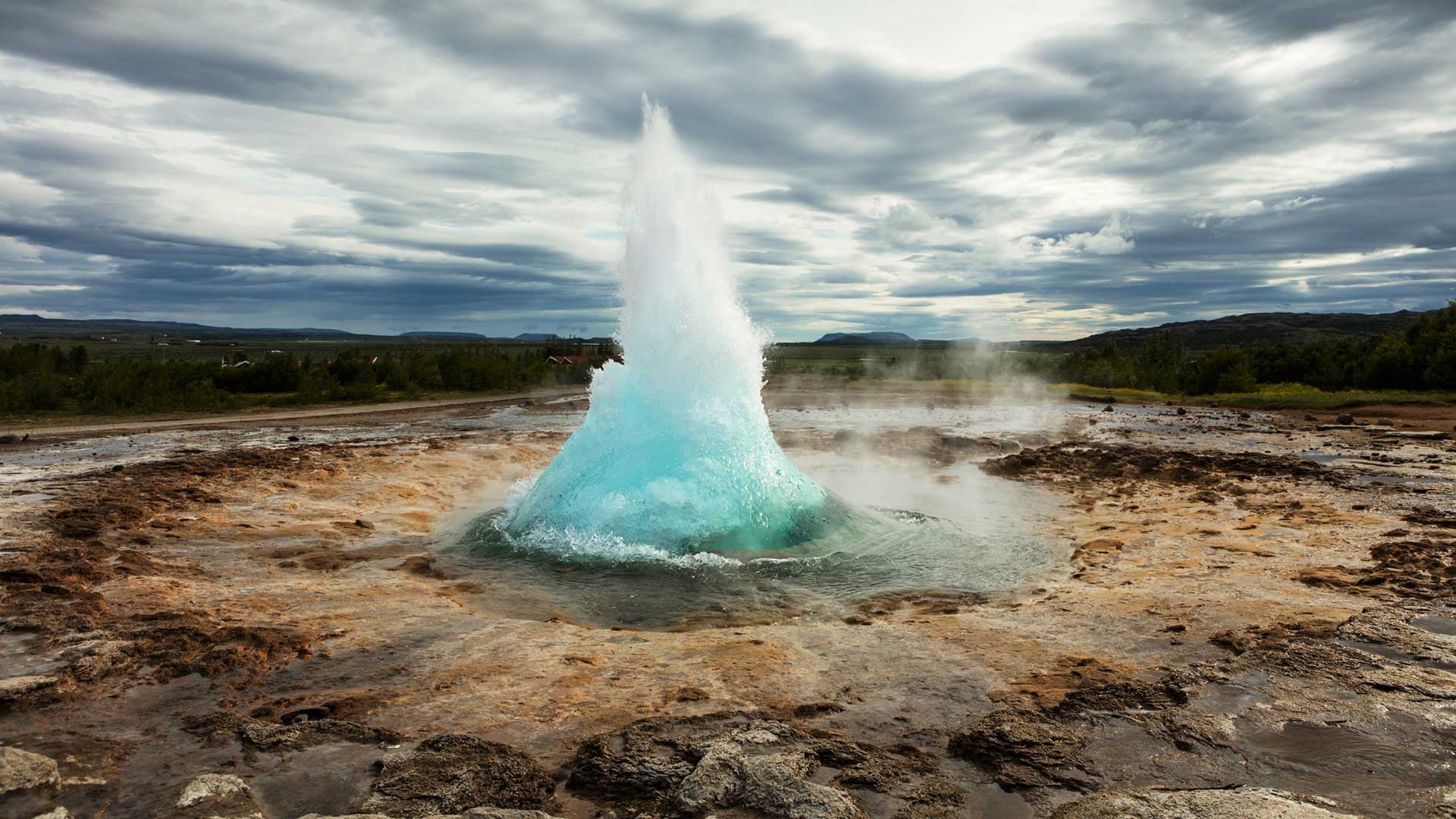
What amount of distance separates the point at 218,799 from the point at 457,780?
0.89m

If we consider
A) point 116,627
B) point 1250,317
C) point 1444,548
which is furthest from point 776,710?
point 1250,317

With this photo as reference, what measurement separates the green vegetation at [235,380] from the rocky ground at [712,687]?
17816 millimetres

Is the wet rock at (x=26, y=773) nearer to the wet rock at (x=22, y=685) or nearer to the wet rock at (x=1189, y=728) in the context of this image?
the wet rock at (x=22, y=685)

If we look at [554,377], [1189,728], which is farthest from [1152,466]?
[554,377]

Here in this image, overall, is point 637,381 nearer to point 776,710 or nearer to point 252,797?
point 776,710

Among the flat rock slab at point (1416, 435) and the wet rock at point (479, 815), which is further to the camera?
the flat rock slab at point (1416, 435)

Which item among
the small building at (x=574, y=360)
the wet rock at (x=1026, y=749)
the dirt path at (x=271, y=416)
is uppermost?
the small building at (x=574, y=360)

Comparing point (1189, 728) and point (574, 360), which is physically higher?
point (574, 360)

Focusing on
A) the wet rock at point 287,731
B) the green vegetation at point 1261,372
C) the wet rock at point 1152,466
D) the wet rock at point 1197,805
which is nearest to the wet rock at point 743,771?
the wet rock at point 1197,805

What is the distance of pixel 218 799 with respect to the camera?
3031 mm

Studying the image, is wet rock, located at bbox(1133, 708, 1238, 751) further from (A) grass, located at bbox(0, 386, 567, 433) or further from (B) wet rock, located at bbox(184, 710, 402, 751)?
(A) grass, located at bbox(0, 386, 567, 433)

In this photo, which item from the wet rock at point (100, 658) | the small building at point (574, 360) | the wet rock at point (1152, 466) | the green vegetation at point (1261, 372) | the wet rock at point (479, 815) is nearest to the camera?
the wet rock at point (479, 815)

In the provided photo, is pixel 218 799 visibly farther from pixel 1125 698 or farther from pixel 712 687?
pixel 1125 698

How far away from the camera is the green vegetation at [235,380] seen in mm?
22719
